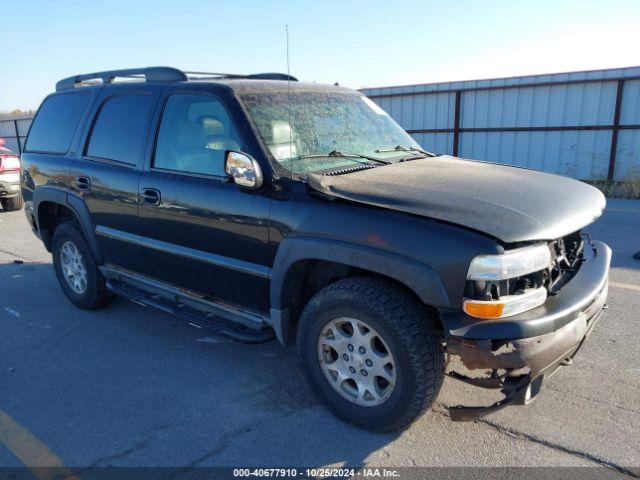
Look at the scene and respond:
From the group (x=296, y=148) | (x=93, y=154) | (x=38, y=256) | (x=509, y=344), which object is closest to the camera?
(x=509, y=344)

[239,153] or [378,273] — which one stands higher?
[239,153]

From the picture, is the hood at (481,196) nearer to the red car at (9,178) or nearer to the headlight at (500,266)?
the headlight at (500,266)

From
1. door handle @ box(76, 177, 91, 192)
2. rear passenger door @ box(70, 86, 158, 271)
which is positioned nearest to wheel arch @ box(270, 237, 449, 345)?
rear passenger door @ box(70, 86, 158, 271)

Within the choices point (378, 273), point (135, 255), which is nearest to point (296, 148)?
point (378, 273)

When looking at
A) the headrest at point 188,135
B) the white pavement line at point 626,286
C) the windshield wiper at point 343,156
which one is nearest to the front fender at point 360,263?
the windshield wiper at point 343,156

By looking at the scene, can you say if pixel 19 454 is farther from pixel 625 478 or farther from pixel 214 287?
pixel 625 478

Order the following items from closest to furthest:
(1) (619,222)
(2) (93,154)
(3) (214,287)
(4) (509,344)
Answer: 1. (4) (509,344)
2. (3) (214,287)
3. (2) (93,154)
4. (1) (619,222)

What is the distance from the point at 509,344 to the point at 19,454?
8.74ft

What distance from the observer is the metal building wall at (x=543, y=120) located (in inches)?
466

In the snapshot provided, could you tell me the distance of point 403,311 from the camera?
8.76ft

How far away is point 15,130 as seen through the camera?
90.1 ft

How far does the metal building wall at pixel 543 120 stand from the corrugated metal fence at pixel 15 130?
20.8m

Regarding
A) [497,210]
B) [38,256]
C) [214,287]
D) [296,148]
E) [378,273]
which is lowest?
[38,256]

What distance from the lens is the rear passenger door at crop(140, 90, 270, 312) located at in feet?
10.9
